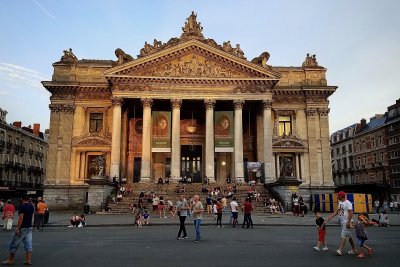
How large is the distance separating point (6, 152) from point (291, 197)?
47053 millimetres

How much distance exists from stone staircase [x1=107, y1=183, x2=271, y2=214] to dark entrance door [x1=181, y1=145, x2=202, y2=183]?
8.23 m

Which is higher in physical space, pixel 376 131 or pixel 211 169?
pixel 376 131

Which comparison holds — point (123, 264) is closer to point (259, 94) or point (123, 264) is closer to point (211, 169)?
point (211, 169)

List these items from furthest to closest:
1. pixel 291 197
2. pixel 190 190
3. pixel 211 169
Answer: pixel 211 169 → pixel 190 190 → pixel 291 197

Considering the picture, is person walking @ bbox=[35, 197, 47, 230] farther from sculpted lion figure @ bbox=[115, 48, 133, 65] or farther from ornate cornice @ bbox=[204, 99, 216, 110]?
sculpted lion figure @ bbox=[115, 48, 133, 65]

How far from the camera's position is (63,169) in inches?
1695

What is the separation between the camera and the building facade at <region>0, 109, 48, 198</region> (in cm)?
5909

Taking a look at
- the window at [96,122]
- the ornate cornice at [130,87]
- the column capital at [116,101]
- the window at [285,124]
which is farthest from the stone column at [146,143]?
the window at [285,124]

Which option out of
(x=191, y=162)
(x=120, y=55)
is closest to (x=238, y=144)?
(x=191, y=162)

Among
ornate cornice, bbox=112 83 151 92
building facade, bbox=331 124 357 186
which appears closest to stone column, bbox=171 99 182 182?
ornate cornice, bbox=112 83 151 92

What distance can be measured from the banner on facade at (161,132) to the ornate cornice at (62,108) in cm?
1052

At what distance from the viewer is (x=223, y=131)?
4116 centimetres

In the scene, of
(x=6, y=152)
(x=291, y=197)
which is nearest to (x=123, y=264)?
(x=291, y=197)

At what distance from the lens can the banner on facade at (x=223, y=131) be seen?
4081cm
